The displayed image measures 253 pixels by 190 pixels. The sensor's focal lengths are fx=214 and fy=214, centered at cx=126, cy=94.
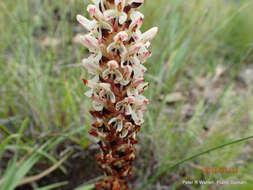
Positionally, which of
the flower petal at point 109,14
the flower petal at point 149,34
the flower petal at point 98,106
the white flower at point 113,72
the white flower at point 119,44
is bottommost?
the flower petal at point 98,106

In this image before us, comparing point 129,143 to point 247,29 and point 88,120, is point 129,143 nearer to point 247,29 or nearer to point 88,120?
point 88,120

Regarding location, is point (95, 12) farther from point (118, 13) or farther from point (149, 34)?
point (149, 34)

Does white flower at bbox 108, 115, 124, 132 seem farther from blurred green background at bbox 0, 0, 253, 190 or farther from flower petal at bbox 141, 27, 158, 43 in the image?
blurred green background at bbox 0, 0, 253, 190

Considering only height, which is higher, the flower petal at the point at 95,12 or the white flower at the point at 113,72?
the flower petal at the point at 95,12

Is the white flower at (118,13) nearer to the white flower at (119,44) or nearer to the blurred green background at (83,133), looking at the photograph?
the white flower at (119,44)

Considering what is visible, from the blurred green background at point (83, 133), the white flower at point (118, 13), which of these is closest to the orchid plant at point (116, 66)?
the white flower at point (118, 13)

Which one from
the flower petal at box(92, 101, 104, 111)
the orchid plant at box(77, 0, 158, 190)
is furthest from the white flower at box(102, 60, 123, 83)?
the flower petal at box(92, 101, 104, 111)

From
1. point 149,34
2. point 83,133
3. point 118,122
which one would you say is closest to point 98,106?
point 118,122

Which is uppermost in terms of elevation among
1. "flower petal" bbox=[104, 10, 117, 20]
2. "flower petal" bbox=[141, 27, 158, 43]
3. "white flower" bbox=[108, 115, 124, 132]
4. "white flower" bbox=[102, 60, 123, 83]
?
"flower petal" bbox=[104, 10, 117, 20]
